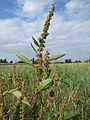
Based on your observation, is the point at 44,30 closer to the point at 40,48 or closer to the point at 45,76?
the point at 40,48

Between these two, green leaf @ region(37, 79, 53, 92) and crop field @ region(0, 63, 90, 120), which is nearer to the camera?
green leaf @ region(37, 79, 53, 92)

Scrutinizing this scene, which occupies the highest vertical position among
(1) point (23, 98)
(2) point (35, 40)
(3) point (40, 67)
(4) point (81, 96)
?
(2) point (35, 40)

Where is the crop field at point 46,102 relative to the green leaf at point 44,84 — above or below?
below

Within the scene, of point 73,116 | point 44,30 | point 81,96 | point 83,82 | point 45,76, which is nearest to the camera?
point 45,76

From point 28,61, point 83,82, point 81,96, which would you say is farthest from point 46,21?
point 83,82

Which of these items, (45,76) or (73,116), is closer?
(45,76)

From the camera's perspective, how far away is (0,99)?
1218mm

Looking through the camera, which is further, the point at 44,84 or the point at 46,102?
the point at 46,102

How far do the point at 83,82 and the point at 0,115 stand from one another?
4350mm

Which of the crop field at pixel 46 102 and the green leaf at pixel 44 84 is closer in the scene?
the green leaf at pixel 44 84

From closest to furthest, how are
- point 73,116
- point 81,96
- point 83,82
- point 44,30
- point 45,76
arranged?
point 45,76
point 44,30
point 73,116
point 81,96
point 83,82

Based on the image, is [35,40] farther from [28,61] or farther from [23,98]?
[23,98]

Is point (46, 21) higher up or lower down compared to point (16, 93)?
higher up

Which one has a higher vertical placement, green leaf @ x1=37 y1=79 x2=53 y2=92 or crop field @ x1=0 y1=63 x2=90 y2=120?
green leaf @ x1=37 y1=79 x2=53 y2=92
